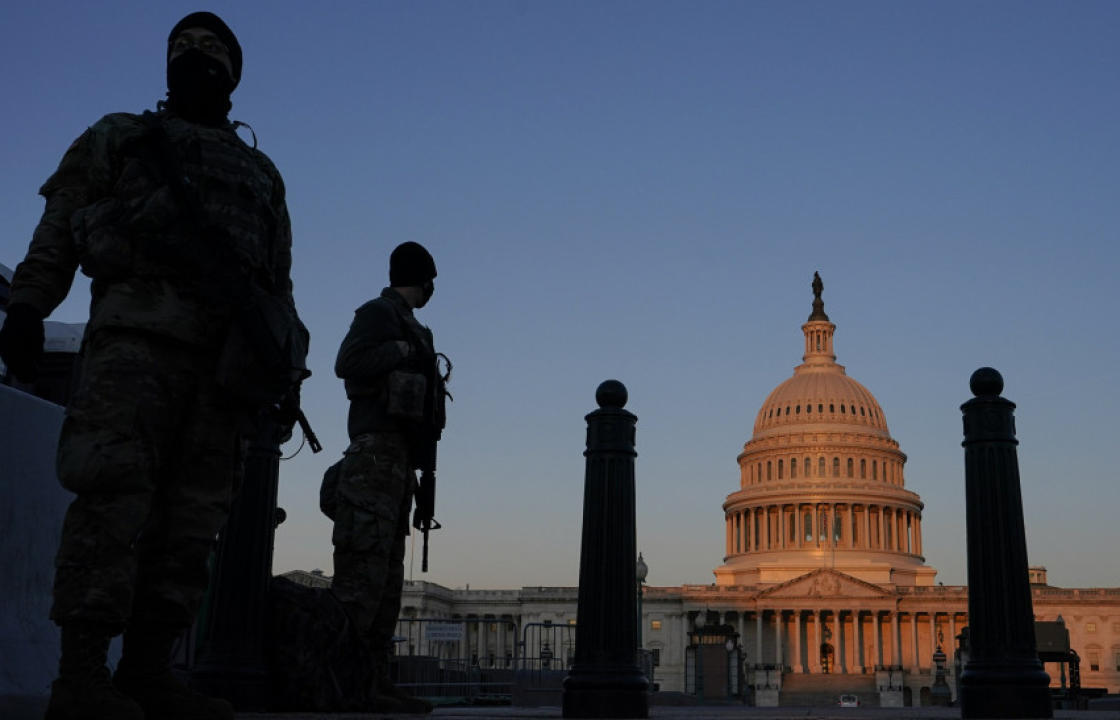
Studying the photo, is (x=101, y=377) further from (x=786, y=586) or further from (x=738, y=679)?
(x=786, y=586)

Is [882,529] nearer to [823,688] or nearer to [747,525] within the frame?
[747,525]

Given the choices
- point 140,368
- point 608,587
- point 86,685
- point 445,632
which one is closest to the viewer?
point 86,685

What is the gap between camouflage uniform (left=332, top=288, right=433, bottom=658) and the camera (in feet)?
23.4

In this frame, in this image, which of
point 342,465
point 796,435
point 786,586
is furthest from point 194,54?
point 796,435

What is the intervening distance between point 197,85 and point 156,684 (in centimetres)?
252

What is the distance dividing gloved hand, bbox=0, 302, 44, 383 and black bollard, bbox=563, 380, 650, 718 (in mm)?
4968

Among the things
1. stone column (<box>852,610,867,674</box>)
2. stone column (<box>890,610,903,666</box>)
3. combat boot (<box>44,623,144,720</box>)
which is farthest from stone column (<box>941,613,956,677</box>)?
combat boot (<box>44,623,144,720</box>)

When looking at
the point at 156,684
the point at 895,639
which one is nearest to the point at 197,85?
the point at 156,684

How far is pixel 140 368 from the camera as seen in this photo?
4496 millimetres

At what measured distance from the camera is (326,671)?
7156 mm

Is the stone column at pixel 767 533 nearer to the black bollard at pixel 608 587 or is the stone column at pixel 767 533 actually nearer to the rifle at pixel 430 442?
the black bollard at pixel 608 587

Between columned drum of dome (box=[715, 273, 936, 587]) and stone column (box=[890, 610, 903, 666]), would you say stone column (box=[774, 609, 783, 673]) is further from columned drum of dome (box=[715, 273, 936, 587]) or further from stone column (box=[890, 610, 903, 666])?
stone column (box=[890, 610, 903, 666])

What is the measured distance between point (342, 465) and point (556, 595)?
323ft

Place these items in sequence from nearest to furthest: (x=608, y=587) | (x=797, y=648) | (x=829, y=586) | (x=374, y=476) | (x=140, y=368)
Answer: (x=140, y=368) < (x=374, y=476) < (x=608, y=587) < (x=829, y=586) < (x=797, y=648)
